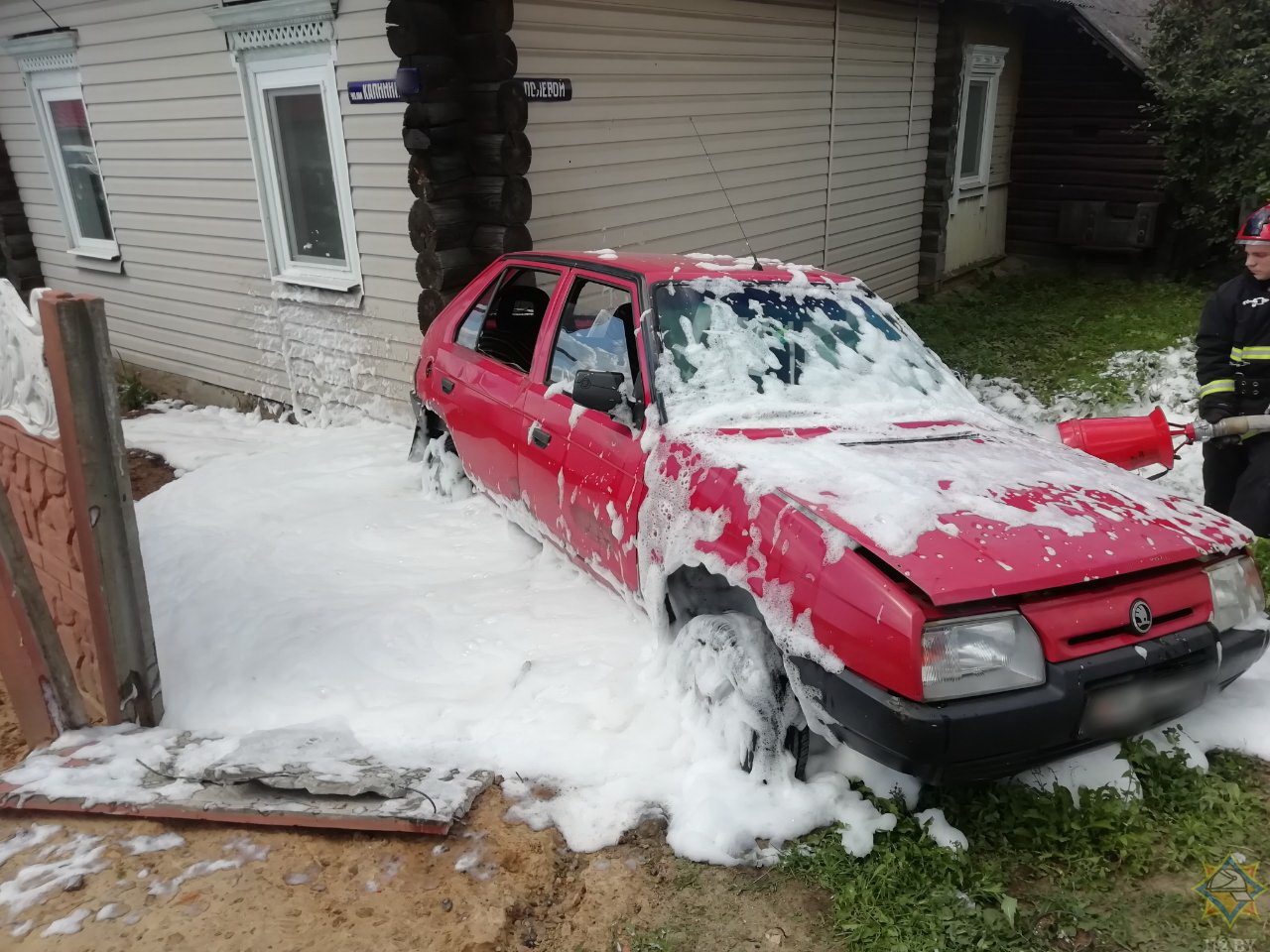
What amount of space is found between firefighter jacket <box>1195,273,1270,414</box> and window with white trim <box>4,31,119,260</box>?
30.5ft

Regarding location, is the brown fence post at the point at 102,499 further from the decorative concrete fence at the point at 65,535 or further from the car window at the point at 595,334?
the car window at the point at 595,334

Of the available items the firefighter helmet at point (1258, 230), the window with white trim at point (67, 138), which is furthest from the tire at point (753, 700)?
the window with white trim at point (67, 138)

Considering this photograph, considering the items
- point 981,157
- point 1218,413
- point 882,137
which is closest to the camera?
point 1218,413

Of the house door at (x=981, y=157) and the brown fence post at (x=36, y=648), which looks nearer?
the brown fence post at (x=36, y=648)

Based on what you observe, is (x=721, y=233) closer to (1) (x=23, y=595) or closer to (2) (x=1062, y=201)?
(1) (x=23, y=595)

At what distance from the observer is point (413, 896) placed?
2.60 metres

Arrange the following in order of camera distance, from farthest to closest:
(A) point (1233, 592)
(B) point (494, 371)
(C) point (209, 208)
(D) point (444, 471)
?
(C) point (209, 208)
(D) point (444, 471)
(B) point (494, 371)
(A) point (1233, 592)

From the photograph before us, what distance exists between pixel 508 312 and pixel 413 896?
10.1ft

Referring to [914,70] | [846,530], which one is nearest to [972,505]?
[846,530]

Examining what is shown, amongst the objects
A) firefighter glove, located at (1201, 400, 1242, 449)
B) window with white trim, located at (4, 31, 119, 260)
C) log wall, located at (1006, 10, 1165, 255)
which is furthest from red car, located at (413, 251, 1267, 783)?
log wall, located at (1006, 10, 1165, 255)

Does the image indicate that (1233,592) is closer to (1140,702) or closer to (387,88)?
(1140,702)

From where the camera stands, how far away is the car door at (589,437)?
11.2ft

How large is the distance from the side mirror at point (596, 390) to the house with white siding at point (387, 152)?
3012 mm

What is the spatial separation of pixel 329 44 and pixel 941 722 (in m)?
6.04
